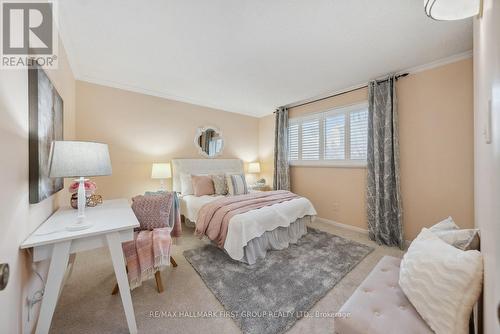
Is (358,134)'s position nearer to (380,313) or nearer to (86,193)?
(380,313)

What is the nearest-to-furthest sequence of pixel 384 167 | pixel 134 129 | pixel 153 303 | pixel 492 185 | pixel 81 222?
pixel 492 185, pixel 81 222, pixel 153 303, pixel 384 167, pixel 134 129

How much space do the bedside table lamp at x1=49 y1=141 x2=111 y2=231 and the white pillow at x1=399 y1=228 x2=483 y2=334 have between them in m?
1.97

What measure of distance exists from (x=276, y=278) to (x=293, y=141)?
2.90 m

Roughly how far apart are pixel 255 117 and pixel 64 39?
3654mm

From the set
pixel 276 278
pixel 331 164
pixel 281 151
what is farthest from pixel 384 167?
pixel 276 278

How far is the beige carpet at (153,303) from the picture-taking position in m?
1.37

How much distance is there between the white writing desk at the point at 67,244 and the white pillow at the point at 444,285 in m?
1.72

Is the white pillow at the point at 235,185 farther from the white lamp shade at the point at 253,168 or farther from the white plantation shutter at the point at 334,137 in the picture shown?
the white plantation shutter at the point at 334,137

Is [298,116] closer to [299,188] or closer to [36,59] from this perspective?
[299,188]

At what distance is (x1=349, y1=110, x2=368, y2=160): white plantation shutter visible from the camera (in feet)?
10.1

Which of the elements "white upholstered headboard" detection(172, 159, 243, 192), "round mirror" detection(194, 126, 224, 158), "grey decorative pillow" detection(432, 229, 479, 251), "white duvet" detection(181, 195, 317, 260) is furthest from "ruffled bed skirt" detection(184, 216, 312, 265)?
"round mirror" detection(194, 126, 224, 158)

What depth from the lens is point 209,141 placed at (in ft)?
13.7

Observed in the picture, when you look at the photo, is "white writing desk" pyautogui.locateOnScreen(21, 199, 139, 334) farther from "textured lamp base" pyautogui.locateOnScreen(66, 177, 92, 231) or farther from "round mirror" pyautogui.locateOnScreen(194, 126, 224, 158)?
"round mirror" pyautogui.locateOnScreen(194, 126, 224, 158)

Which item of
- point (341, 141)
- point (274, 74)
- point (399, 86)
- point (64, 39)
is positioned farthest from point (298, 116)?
point (64, 39)
